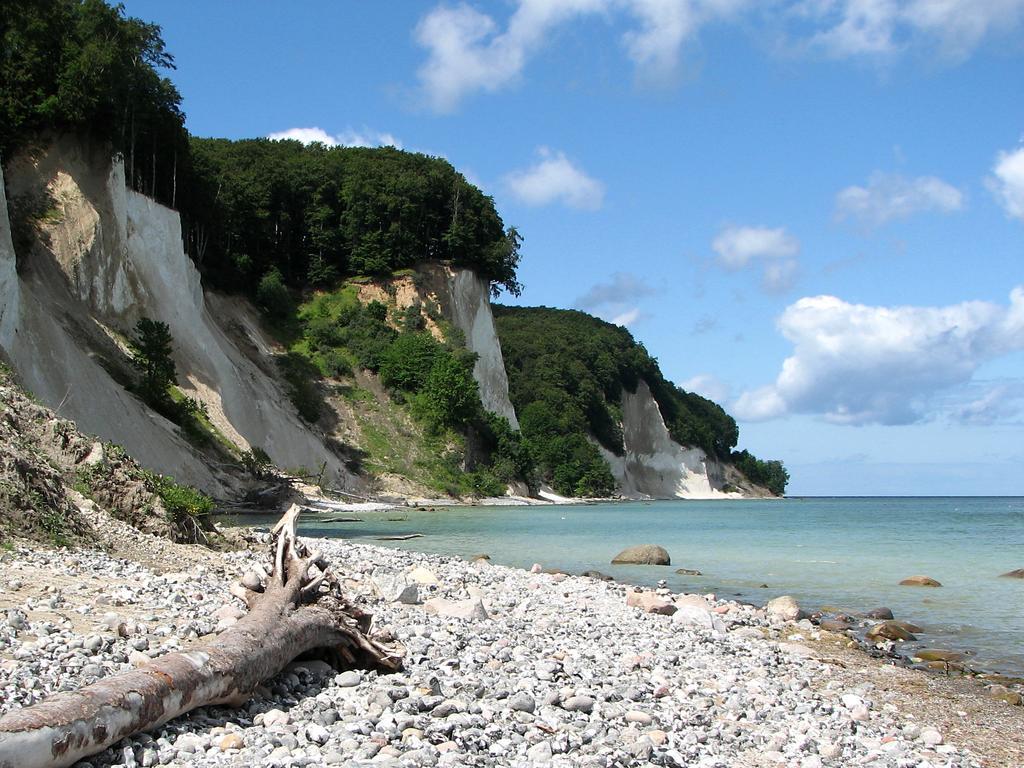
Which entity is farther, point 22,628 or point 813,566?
point 813,566

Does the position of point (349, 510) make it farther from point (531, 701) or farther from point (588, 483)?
point (588, 483)

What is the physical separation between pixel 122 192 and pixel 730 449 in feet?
301

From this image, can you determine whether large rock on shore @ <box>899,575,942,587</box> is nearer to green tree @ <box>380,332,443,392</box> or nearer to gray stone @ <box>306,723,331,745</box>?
gray stone @ <box>306,723,331,745</box>

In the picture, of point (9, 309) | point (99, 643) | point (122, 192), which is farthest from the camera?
point (122, 192)

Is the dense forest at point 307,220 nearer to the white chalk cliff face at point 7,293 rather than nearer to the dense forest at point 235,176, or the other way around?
the dense forest at point 235,176

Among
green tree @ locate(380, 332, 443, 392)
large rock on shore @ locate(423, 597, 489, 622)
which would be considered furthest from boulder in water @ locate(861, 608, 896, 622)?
green tree @ locate(380, 332, 443, 392)

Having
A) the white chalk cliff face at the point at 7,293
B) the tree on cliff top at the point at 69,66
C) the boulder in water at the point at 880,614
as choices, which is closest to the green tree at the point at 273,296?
the tree on cliff top at the point at 69,66

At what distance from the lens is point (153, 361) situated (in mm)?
34781

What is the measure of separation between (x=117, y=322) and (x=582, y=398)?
186 feet

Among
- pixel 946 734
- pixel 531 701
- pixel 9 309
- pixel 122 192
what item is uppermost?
pixel 122 192

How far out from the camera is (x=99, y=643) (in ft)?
20.3

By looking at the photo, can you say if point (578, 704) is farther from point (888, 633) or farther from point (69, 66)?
point (69, 66)

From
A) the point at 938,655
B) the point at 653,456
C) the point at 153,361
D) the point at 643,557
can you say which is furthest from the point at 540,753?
the point at 653,456

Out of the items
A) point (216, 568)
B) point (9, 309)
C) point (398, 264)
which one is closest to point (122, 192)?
point (9, 309)
